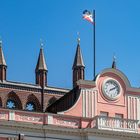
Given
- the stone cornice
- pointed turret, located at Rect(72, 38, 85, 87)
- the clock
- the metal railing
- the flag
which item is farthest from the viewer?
pointed turret, located at Rect(72, 38, 85, 87)

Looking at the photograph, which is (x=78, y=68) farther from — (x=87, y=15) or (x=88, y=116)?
(x=88, y=116)

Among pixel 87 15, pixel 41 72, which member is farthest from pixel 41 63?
pixel 87 15

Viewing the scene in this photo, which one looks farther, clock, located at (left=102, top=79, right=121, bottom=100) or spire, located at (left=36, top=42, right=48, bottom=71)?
spire, located at (left=36, top=42, right=48, bottom=71)

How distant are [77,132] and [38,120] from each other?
13.7 ft

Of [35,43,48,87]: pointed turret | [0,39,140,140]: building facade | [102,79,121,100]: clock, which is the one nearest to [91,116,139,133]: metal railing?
[0,39,140,140]: building facade

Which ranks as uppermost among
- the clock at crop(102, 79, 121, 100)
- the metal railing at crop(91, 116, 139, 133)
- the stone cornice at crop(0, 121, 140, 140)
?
the clock at crop(102, 79, 121, 100)

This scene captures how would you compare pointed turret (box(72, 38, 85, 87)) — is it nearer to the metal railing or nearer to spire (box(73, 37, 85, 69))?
spire (box(73, 37, 85, 69))

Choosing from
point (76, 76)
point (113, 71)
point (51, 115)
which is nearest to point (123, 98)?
point (113, 71)

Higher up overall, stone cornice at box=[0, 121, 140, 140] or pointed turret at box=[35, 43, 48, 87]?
pointed turret at box=[35, 43, 48, 87]

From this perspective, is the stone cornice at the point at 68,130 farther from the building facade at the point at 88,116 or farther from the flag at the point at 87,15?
the flag at the point at 87,15

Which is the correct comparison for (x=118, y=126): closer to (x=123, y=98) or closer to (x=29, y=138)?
(x=123, y=98)

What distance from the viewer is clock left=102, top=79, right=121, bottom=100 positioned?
73438 millimetres

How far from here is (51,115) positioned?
69.4 m

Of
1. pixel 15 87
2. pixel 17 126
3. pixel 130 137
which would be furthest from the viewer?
pixel 15 87
